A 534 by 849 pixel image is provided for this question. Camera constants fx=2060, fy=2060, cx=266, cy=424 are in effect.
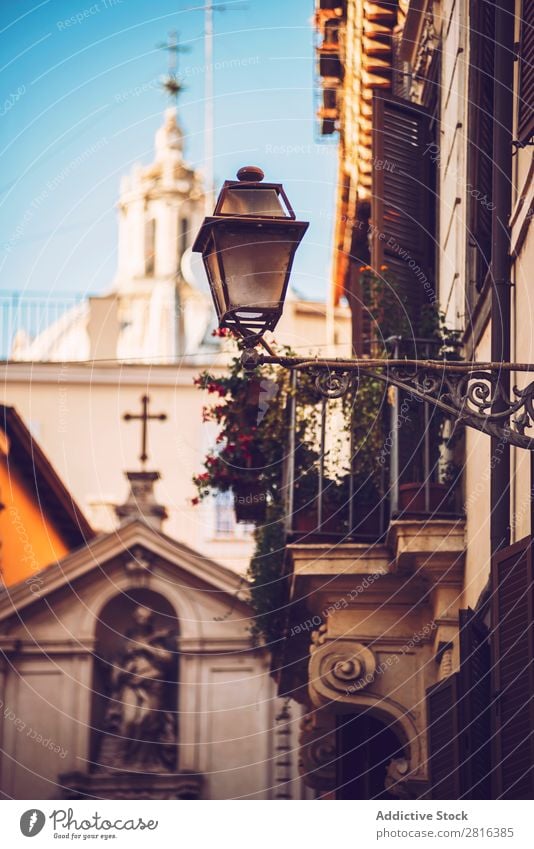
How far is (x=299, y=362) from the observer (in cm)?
749

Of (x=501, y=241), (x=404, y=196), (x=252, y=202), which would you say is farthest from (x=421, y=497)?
(x=252, y=202)

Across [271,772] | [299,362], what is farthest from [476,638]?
[271,772]

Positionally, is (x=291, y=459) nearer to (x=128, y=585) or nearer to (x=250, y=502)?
(x=250, y=502)

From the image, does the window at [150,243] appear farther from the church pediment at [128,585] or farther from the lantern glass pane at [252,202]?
the lantern glass pane at [252,202]

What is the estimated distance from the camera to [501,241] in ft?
31.5

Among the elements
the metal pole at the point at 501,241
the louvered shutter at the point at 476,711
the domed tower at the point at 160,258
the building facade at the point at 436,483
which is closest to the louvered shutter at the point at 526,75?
the building facade at the point at 436,483

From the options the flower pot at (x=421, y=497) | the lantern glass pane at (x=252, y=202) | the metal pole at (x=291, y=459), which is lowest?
the lantern glass pane at (x=252, y=202)

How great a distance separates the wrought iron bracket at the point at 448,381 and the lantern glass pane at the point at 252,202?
0.63 m

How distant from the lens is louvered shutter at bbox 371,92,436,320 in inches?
517

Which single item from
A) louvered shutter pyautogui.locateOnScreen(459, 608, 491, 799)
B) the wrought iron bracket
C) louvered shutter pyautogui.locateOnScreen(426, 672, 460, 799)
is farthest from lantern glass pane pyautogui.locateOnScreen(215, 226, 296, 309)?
louvered shutter pyautogui.locateOnScreen(426, 672, 460, 799)

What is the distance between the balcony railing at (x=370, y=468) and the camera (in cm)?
1117

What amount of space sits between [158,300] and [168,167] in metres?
5.74

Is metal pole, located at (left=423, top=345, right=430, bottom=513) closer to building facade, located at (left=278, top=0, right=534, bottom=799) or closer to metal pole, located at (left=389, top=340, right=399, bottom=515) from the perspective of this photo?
building facade, located at (left=278, top=0, right=534, bottom=799)

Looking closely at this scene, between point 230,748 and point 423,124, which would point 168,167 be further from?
point 423,124
